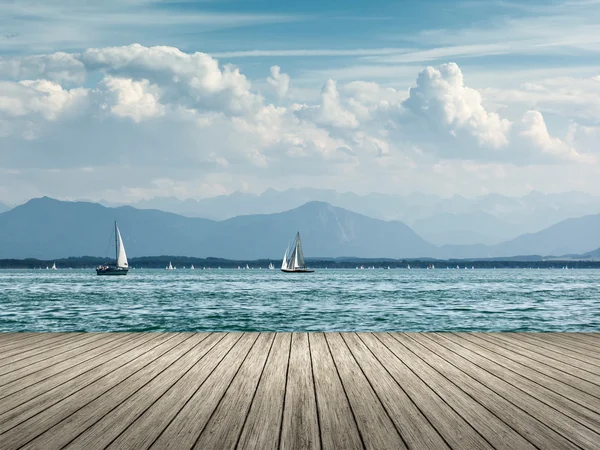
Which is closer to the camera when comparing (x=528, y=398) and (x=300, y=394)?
(x=528, y=398)

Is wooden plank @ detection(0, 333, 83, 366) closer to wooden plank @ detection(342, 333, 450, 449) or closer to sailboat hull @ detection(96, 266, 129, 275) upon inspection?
wooden plank @ detection(342, 333, 450, 449)

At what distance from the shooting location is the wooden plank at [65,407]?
421 cm

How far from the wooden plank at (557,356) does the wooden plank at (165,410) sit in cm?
341

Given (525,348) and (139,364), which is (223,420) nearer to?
(139,364)

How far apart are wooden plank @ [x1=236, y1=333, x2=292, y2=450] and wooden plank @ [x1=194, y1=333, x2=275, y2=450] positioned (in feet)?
0.15

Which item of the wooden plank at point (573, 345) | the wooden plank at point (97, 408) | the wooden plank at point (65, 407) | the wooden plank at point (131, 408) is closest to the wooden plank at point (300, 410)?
the wooden plank at point (131, 408)

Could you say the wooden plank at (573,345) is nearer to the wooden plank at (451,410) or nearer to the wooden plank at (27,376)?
the wooden plank at (451,410)

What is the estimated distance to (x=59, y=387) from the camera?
579 centimetres

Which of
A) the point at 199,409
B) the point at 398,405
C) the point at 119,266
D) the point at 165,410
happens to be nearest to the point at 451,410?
the point at 398,405

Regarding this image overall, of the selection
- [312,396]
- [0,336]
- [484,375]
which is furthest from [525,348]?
[0,336]

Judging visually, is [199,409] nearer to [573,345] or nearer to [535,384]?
[535,384]

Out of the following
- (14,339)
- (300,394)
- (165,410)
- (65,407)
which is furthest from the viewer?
(14,339)

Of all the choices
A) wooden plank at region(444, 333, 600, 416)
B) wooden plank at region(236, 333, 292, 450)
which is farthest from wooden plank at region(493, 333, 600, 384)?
wooden plank at region(236, 333, 292, 450)

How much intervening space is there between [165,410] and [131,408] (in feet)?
0.88
